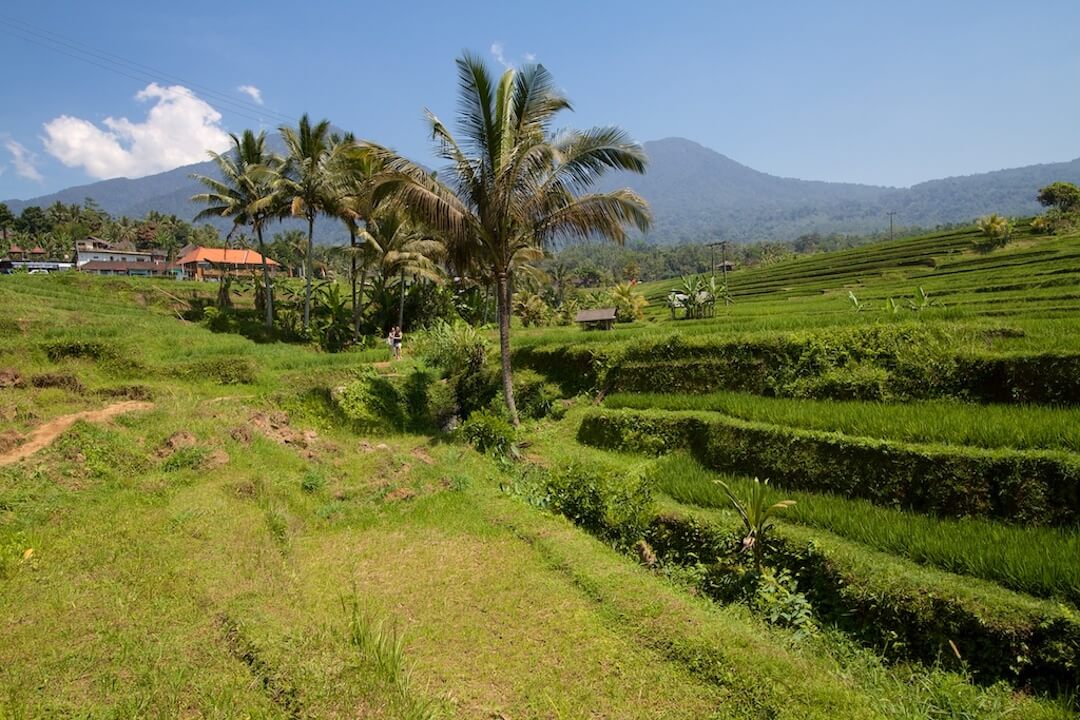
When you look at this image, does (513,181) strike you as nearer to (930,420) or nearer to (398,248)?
(930,420)

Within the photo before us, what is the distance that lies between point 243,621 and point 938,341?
9.08 m

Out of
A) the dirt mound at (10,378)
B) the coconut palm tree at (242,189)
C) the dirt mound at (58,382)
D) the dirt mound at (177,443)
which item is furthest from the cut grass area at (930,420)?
the coconut palm tree at (242,189)

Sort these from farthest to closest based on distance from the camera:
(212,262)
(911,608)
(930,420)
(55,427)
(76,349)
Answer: (212,262), (76,349), (55,427), (930,420), (911,608)

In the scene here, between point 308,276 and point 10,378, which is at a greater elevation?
point 308,276

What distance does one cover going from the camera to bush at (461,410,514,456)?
959 centimetres

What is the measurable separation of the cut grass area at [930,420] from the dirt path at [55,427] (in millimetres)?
9568

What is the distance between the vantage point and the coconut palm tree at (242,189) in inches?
746

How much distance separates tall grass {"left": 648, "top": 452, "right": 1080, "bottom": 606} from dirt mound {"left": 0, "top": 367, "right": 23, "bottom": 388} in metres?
11.7

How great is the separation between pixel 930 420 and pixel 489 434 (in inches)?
258

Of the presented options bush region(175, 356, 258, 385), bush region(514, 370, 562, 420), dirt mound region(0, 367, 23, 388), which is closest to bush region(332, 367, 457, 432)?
bush region(514, 370, 562, 420)

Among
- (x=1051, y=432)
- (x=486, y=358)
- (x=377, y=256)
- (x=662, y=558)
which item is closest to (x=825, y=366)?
(x=1051, y=432)

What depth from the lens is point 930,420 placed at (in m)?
6.44

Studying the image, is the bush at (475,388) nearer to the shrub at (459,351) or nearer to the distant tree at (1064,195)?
the shrub at (459,351)

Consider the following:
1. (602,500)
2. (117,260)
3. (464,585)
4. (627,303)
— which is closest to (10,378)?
(464,585)
